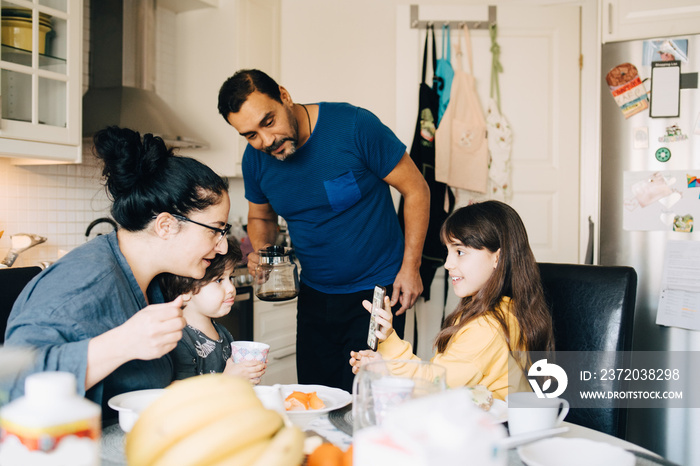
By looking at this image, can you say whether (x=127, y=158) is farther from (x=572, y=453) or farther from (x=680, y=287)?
(x=680, y=287)

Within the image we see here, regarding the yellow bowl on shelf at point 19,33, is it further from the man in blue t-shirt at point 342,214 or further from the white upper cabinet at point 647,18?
the white upper cabinet at point 647,18

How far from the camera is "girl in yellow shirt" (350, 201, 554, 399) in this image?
141cm

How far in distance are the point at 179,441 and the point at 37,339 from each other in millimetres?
513


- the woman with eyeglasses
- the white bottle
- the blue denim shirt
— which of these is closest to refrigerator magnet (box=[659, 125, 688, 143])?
the woman with eyeglasses

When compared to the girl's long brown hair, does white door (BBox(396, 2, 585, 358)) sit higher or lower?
higher

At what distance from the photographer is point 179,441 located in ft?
1.96

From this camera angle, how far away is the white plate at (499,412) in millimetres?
1016

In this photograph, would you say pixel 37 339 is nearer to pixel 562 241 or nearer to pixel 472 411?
pixel 472 411

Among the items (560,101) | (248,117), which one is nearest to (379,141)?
(248,117)

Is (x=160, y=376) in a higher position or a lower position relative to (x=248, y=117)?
lower

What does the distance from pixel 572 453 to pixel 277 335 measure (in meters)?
2.38

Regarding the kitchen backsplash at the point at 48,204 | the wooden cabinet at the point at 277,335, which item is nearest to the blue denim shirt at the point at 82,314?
the kitchen backsplash at the point at 48,204

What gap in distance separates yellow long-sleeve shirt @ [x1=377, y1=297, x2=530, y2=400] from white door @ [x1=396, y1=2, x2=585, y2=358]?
1595 mm

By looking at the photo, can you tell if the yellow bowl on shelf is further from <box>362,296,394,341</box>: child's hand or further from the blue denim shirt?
<box>362,296,394,341</box>: child's hand
